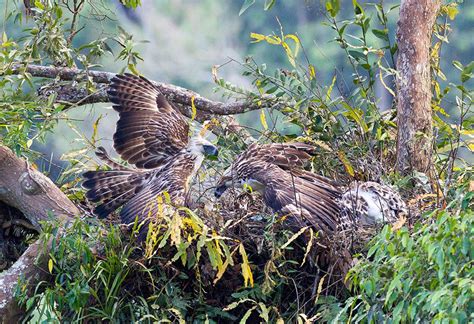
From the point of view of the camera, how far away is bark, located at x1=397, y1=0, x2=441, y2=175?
19.6 feet

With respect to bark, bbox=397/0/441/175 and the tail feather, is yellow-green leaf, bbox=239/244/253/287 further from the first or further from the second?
bark, bbox=397/0/441/175

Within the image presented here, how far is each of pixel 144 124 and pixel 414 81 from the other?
161cm

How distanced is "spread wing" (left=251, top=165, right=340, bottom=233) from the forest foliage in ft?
0.34

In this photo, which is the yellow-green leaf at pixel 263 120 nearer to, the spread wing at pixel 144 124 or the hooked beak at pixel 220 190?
the spread wing at pixel 144 124

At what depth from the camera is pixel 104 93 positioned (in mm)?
6969

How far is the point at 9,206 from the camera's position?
5.95 m

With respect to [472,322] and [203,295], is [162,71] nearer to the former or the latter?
[203,295]

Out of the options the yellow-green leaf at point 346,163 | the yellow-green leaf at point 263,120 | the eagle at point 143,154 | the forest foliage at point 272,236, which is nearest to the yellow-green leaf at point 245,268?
the forest foliage at point 272,236

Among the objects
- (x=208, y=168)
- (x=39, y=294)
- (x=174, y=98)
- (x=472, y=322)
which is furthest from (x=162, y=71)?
(x=472, y=322)

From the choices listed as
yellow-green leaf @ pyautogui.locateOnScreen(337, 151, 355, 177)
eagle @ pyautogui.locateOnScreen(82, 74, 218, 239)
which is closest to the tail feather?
eagle @ pyautogui.locateOnScreen(82, 74, 218, 239)

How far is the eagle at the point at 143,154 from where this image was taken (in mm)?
5836

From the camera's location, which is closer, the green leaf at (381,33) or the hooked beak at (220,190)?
the hooked beak at (220,190)

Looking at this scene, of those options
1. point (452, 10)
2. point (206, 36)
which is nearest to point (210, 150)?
point (452, 10)

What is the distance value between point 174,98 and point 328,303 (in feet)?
7.81
